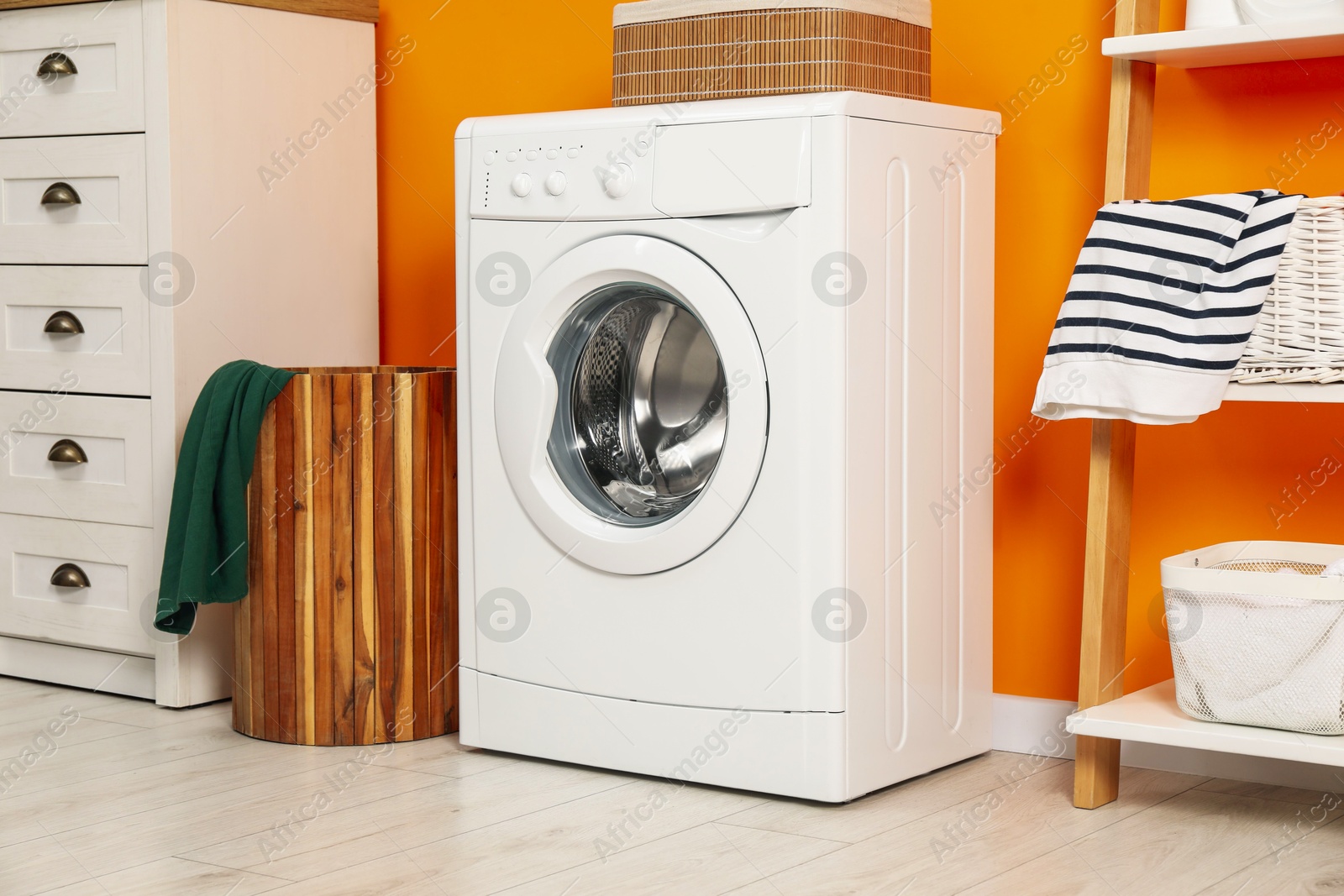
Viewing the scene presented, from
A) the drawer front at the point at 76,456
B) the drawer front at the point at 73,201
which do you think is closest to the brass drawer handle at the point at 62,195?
the drawer front at the point at 73,201

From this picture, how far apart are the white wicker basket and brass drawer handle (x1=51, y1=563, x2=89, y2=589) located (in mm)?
1795

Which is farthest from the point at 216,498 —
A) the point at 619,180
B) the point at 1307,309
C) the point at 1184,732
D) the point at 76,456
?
the point at 1307,309

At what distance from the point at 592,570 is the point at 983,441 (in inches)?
22.4

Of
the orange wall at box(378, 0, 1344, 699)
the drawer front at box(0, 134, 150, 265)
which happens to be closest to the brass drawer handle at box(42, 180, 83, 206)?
the drawer front at box(0, 134, 150, 265)

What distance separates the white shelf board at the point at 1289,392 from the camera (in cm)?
161

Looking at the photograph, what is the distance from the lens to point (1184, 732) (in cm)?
165

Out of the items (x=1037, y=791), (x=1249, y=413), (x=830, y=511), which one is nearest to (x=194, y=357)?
(x=830, y=511)

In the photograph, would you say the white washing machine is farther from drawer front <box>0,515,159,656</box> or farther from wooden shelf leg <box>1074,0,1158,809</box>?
drawer front <box>0,515,159,656</box>

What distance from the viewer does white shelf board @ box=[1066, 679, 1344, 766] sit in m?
1.57

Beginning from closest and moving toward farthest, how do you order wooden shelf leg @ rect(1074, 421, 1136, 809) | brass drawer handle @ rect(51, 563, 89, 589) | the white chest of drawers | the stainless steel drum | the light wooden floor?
1. the light wooden floor
2. wooden shelf leg @ rect(1074, 421, 1136, 809)
3. the stainless steel drum
4. the white chest of drawers
5. brass drawer handle @ rect(51, 563, 89, 589)

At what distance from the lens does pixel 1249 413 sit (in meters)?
1.89

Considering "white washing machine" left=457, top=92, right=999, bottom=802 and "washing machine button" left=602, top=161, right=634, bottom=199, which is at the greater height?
"washing machine button" left=602, top=161, right=634, bottom=199

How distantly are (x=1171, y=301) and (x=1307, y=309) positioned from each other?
0.15m

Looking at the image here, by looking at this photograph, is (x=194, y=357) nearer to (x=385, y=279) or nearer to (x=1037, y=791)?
(x=385, y=279)
